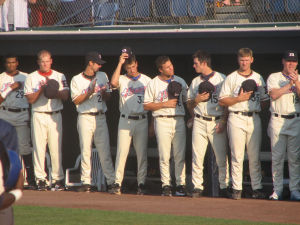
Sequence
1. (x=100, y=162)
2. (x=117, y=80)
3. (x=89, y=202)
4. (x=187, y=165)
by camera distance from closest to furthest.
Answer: (x=89, y=202)
(x=117, y=80)
(x=100, y=162)
(x=187, y=165)

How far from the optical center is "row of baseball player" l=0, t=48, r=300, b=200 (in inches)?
330

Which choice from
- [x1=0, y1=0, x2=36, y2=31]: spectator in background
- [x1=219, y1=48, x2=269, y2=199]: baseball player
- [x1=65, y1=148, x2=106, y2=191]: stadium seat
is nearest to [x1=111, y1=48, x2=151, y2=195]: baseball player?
[x1=65, y1=148, x2=106, y2=191]: stadium seat

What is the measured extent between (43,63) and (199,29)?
245cm

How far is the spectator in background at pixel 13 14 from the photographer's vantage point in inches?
442

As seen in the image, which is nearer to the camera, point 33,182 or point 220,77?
point 220,77

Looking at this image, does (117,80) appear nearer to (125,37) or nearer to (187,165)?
(125,37)

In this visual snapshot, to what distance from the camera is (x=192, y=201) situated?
8.52 m

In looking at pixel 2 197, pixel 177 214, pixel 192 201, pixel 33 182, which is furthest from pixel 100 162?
pixel 2 197

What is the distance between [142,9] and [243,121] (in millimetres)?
3288

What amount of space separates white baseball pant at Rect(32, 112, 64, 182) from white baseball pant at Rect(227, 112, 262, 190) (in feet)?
9.07

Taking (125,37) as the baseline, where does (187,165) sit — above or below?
below

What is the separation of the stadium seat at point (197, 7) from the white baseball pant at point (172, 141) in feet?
7.52

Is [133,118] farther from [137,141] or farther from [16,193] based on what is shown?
[16,193]

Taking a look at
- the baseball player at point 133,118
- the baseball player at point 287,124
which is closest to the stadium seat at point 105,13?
the baseball player at point 133,118
